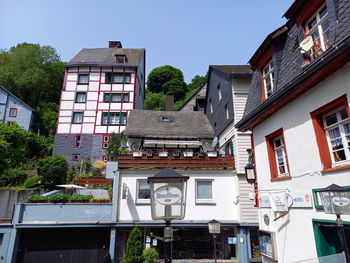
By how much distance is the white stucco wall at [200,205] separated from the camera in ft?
39.0

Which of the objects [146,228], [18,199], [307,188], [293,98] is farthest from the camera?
[18,199]

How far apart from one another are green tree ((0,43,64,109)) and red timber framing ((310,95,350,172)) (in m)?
38.5

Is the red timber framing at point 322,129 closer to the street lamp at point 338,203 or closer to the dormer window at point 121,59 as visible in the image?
the street lamp at point 338,203

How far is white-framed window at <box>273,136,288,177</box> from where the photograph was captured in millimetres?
6867

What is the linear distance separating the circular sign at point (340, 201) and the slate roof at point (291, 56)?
2.75 metres

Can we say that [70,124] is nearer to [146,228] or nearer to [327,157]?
[146,228]

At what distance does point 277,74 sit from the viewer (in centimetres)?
717

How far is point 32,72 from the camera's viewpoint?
112 ft

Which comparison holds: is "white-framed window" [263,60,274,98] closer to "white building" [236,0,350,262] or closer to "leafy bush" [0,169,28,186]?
"white building" [236,0,350,262]

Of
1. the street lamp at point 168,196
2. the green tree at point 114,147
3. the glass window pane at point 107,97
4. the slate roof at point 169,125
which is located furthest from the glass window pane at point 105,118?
the street lamp at point 168,196

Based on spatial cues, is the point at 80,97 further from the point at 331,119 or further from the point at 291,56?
the point at 331,119

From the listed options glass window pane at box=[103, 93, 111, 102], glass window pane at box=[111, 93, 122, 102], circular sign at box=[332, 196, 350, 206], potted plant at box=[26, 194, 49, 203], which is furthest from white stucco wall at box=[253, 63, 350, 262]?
glass window pane at box=[103, 93, 111, 102]

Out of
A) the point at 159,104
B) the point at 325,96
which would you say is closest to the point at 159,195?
the point at 325,96

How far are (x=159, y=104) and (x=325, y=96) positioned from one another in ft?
142
